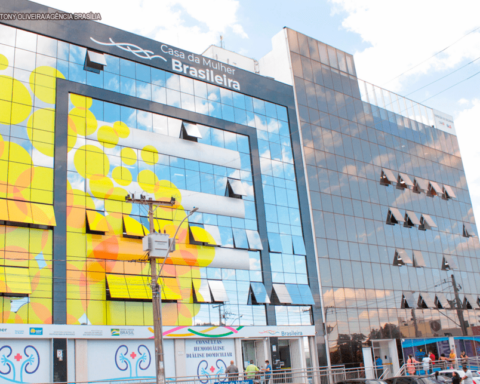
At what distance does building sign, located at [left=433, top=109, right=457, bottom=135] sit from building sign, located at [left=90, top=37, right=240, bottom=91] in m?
30.5

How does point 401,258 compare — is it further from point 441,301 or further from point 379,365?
point 379,365

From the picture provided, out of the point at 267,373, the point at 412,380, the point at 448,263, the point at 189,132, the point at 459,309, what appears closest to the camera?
the point at 412,380

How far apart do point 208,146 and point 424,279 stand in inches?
1019

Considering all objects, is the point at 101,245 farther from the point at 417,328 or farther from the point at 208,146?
the point at 417,328

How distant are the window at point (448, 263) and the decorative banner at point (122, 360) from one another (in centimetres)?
3262

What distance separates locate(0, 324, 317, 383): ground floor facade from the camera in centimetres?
2547

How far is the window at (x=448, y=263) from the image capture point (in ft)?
167

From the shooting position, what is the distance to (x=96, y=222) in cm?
2975

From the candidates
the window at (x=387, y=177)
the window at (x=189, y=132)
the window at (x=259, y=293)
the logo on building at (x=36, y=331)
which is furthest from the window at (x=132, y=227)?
the window at (x=387, y=177)

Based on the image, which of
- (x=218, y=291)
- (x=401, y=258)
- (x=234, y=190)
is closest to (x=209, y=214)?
(x=234, y=190)

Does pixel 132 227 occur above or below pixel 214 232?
below

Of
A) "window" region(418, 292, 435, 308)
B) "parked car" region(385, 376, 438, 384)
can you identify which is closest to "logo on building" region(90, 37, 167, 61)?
"parked car" region(385, 376, 438, 384)

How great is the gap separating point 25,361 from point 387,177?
1437 inches

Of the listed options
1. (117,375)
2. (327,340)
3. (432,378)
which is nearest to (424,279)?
(327,340)
